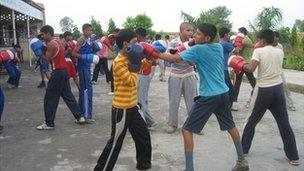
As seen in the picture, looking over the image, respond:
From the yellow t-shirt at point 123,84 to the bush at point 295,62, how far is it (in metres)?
15.2

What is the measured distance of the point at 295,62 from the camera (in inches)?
761

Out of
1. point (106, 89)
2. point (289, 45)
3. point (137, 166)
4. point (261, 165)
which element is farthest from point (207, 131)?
point (289, 45)

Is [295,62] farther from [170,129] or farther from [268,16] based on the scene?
[170,129]

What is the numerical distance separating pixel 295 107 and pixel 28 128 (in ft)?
18.6

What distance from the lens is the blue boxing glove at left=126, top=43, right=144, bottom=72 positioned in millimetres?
4578

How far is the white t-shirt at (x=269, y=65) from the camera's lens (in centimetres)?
550

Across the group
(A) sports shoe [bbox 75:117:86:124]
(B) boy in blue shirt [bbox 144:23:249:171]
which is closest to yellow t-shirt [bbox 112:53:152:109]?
(B) boy in blue shirt [bbox 144:23:249:171]

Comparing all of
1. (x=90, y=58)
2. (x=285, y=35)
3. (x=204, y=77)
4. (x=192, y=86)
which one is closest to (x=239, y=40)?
(x=192, y=86)

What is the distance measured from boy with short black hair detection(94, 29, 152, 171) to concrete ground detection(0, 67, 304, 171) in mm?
598

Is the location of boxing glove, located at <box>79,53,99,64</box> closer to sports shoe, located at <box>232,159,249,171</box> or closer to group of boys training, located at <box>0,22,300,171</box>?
group of boys training, located at <box>0,22,300,171</box>

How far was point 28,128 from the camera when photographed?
7.69 meters

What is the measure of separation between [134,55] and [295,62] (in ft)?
52.7

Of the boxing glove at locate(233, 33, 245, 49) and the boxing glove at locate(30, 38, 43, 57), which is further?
the boxing glove at locate(30, 38, 43, 57)

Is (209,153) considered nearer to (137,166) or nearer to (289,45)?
(137,166)
